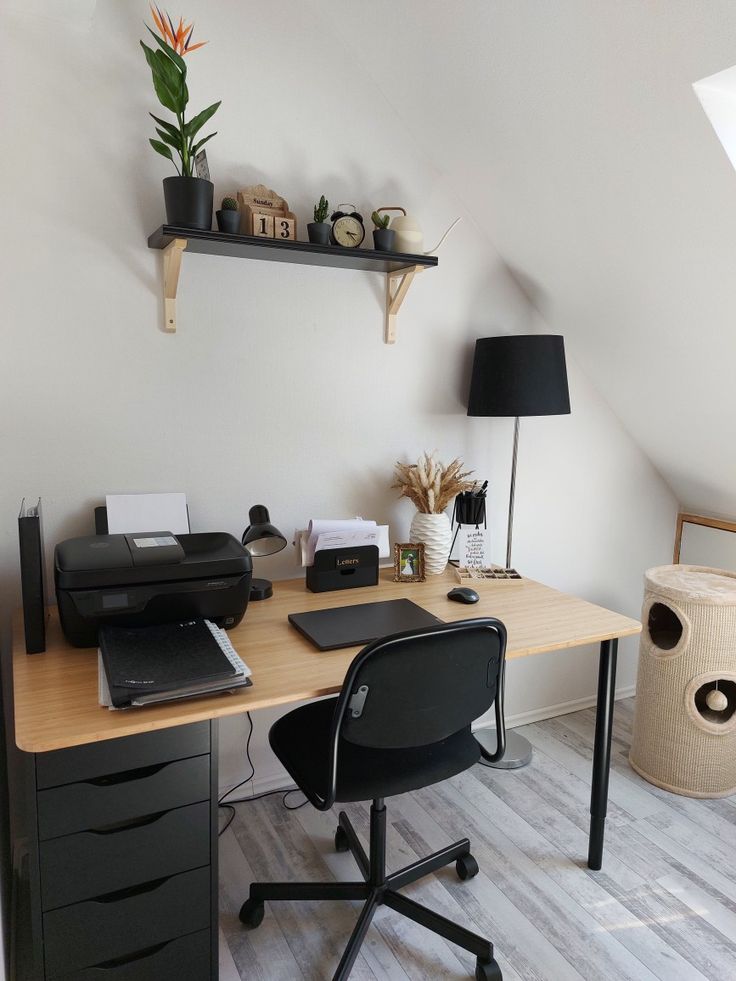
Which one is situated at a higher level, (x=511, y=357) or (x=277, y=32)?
(x=277, y=32)

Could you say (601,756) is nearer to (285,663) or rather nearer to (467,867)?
(467,867)

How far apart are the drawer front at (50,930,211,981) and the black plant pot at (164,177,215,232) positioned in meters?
1.66

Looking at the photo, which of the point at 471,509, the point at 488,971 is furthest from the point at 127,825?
the point at 471,509

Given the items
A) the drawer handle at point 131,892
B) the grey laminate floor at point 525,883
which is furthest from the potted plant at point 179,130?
the grey laminate floor at point 525,883

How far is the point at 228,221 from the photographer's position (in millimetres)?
1886

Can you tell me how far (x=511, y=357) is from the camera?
230 centimetres

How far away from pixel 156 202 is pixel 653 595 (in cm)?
206

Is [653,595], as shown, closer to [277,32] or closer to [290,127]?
[290,127]

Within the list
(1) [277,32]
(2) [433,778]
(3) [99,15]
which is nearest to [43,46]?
(3) [99,15]

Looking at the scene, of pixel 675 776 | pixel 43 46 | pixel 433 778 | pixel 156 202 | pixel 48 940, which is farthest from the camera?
pixel 675 776

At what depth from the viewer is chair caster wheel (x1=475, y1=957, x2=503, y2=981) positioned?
1.65 metres

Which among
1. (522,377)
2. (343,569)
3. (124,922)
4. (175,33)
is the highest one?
(175,33)

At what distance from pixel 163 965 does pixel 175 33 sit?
2180 mm

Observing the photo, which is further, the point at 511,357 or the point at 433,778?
the point at 511,357
